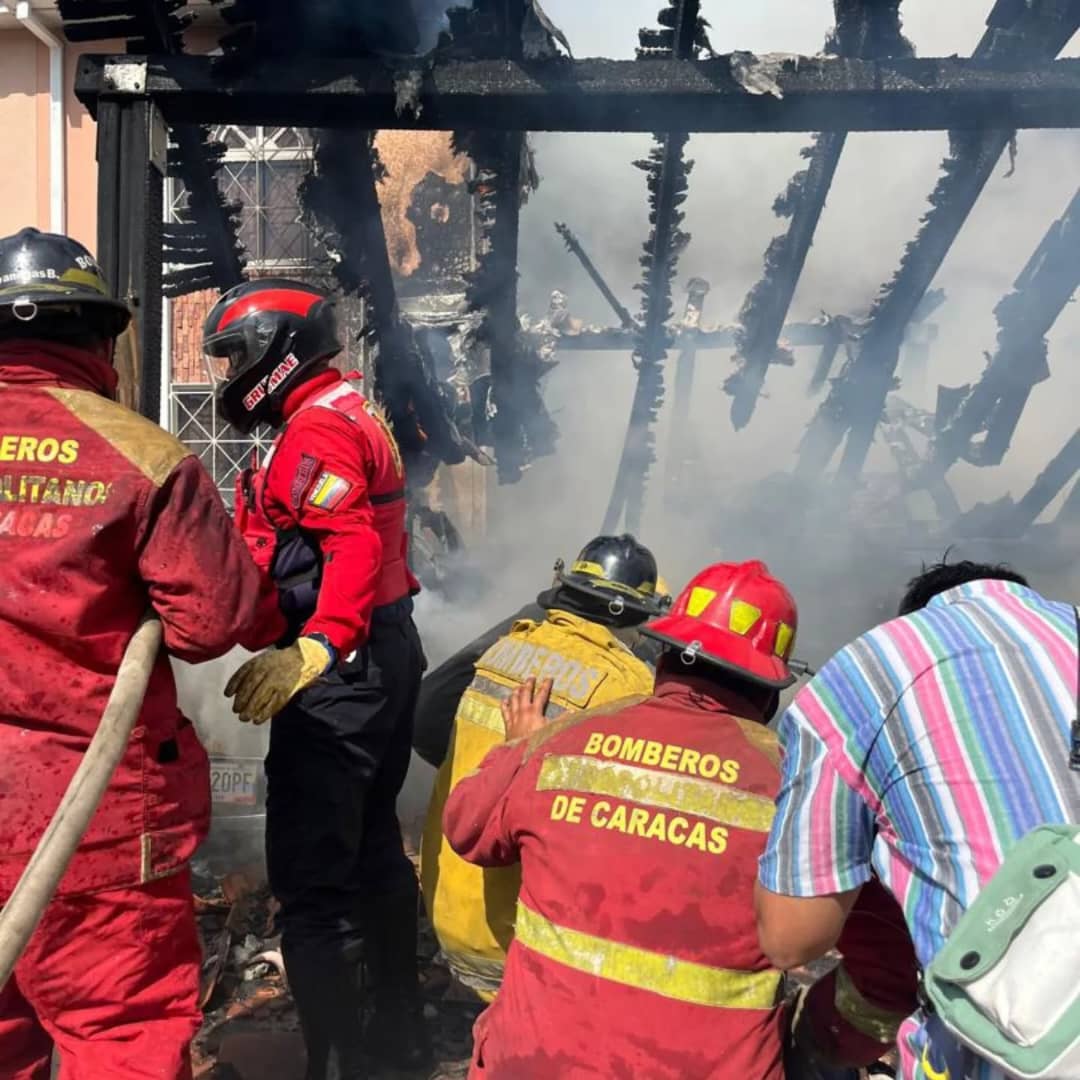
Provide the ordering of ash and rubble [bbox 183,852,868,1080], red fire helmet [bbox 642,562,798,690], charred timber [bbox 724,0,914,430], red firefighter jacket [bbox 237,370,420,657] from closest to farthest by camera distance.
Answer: red fire helmet [bbox 642,562,798,690] → red firefighter jacket [bbox 237,370,420,657] → charred timber [bbox 724,0,914,430] → ash and rubble [bbox 183,852,868,1080]

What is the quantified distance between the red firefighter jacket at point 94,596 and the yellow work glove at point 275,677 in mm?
306

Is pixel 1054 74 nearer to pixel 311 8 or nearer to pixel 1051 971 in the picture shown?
pixel 311 8

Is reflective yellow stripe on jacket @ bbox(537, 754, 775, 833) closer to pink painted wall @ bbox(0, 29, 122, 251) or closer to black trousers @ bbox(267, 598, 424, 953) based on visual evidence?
black trousers @ bbox(267, 598, 424, 953)

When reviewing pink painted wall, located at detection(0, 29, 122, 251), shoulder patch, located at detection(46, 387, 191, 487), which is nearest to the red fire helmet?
shoulder patch, located at detection(46, 387, 191, 487)

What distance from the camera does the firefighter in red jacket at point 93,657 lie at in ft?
6.94

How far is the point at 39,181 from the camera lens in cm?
1055

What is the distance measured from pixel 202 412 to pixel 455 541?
16.3ft

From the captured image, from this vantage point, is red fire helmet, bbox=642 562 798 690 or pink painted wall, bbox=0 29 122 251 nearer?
red fire helmet, bbox=642 562 798 690

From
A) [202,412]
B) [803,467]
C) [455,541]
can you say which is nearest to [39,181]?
[202,412]

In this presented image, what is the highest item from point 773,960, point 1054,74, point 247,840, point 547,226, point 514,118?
point 1054,74

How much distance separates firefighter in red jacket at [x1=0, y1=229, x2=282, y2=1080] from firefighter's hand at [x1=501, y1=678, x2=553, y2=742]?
66 centimetres

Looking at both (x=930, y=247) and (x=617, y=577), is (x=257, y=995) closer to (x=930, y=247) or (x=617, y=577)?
(x=617, y=577)

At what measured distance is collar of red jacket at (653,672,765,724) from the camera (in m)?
2.11

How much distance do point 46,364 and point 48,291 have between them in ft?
0.51
